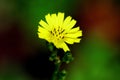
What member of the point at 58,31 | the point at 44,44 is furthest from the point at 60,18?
the point at 44,44

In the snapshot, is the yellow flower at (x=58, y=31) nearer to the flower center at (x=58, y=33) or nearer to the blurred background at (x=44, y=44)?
the flower center at (x=58, y=33)

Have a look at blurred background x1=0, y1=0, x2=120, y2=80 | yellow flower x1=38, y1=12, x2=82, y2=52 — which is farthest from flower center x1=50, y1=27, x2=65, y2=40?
blurred background x1=0, y1=0, x2=120, y2=80

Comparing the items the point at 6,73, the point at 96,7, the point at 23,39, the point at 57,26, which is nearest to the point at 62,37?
the point at 57,26

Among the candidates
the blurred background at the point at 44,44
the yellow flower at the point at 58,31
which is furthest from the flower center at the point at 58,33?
the blurred background at the point at 44,44

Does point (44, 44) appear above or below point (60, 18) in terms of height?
A: above

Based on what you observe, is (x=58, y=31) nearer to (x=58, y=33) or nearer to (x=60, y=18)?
(x=58, y=33)
